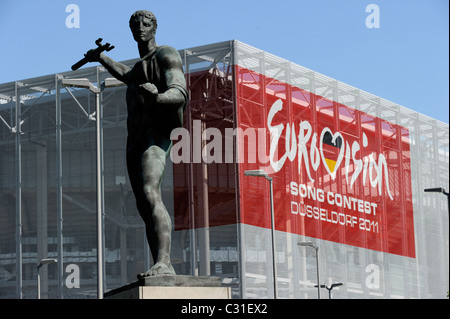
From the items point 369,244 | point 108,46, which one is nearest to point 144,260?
point 369,244

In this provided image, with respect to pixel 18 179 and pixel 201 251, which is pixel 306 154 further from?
pixel 18 179

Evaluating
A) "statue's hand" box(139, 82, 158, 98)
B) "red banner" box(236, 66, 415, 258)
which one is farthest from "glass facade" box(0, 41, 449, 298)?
A: "statue's hand" box(139, 82, 158, 98)

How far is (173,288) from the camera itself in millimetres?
7906

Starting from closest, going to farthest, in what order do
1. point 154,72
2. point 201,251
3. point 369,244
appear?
point 154,72
point 201,251
point 369,244

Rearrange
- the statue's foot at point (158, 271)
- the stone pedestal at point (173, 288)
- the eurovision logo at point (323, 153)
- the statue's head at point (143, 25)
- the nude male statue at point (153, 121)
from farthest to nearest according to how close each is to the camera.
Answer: the eurovision logo at point (323, 153), the statue's head at point (143, 25), the nude male statue at point (153, 121), the statue's foot at point (158, 271), the stone pedestal at point (173, 288)

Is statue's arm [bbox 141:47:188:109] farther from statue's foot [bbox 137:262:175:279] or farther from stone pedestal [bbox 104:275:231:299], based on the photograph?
stone pedestal [bbox 104:275:231:299]

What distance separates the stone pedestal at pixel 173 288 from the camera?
7.84 m

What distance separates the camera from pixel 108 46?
9.20 metres

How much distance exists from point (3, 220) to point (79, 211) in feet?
16.1

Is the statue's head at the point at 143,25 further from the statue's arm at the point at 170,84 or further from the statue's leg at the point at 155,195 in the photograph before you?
the statue's leg at the point at 155,195

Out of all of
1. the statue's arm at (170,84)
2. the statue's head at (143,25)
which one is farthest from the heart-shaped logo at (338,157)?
the statue's arm at (170,84)

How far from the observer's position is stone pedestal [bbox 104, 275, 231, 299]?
7.84m
